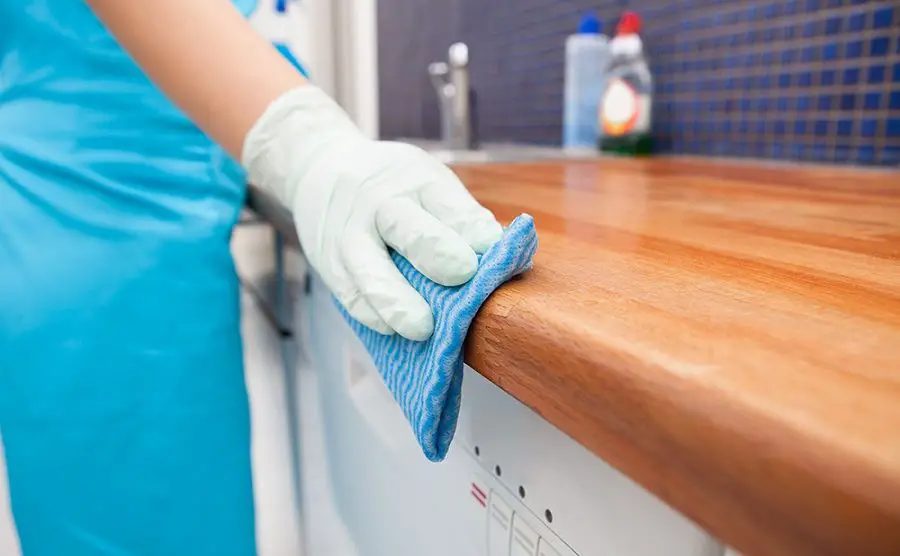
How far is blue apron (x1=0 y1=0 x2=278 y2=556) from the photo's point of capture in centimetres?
68

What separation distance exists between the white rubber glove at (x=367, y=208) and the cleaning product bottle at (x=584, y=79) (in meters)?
1.01

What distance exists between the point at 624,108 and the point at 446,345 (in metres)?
1.13

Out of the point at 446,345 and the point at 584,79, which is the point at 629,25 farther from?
the point at 446,345

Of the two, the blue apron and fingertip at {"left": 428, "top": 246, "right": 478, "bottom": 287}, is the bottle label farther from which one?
fingertip at {"left": 428, "top": 246, "right": 478, "bottom": 287}

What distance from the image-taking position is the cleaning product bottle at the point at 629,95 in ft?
4.38

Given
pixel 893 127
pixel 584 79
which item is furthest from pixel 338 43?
pixel 893 127

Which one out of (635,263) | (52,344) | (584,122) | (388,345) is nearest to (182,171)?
(52,344)

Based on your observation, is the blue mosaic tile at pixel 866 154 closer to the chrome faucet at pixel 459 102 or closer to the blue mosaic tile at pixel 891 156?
the blue mosaic tile at pixel 891 156

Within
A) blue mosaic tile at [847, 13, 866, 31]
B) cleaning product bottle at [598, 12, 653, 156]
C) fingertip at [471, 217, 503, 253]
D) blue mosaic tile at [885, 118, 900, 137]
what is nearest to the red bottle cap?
cleaning product bottle at [598, 12, 653, 156]

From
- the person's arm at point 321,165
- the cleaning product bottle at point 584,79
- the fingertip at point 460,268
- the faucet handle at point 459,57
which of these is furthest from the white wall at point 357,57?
the fingertip at point 460,268

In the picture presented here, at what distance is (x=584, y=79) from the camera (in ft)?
4.97

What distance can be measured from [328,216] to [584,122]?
1.16m

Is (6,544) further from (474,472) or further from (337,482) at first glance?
(474,472)

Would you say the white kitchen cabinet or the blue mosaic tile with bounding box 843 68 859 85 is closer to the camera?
the white kitchen cabinet
